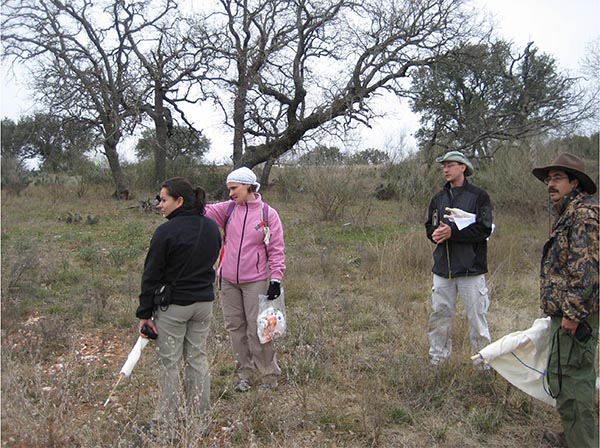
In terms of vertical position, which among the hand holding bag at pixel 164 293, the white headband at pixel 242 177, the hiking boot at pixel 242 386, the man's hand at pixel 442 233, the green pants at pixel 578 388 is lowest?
the hiking boot at pixel 242 386

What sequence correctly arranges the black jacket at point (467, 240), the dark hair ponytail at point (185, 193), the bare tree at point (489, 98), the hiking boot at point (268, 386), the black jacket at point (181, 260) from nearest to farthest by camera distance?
the black jacket at point (181, 260)
the dark hair ponytail at point (185, 193)
the hiking boot at point (268, 386)
the black jacket at point (467, 240)
the bare tree at point (489, 98)

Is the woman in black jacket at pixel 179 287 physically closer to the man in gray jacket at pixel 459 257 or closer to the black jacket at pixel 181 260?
the black jacket at pixel 181 260

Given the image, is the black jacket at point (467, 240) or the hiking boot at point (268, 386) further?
the black jacket at point (467, 240)

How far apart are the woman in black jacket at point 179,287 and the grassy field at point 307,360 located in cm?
35

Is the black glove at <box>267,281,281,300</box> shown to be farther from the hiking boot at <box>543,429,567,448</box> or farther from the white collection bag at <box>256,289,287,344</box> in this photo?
the hiking boot at <box>543,429,567,448</box>

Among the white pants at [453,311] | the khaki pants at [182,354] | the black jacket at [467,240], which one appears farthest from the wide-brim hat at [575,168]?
the khaki pants at [182,354]

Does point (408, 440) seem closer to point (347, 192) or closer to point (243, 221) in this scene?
point (243, 221)

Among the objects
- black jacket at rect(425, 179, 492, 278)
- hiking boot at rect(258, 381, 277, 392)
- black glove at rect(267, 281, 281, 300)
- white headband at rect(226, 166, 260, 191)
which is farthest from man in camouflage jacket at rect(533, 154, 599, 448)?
white headband at rect(226, 166, 260, 191)

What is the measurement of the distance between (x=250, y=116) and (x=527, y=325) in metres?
15.2

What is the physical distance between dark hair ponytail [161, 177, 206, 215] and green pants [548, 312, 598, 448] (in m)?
2.37

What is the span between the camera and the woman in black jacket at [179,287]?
10.5ft

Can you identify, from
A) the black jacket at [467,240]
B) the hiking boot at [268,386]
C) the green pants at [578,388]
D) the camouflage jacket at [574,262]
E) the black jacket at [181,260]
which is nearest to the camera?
the camouflage jacket at [574,262]

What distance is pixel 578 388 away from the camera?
297 centimetres

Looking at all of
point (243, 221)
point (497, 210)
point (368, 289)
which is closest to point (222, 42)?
point (497, 210)
